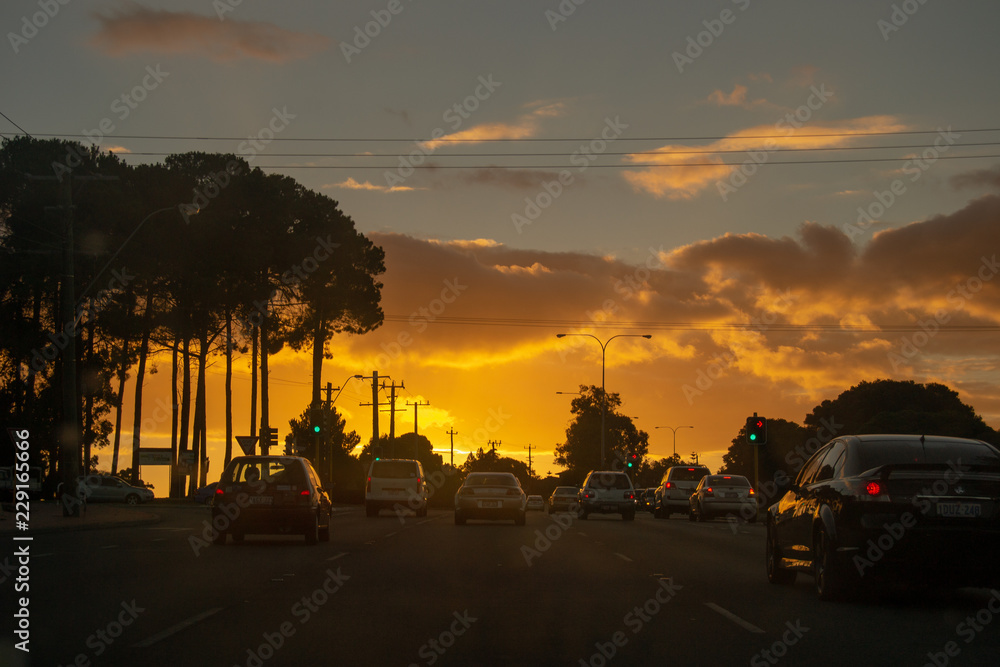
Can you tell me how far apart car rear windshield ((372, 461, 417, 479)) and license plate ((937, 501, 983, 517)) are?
28991 millimetres

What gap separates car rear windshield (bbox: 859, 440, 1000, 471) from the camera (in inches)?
432

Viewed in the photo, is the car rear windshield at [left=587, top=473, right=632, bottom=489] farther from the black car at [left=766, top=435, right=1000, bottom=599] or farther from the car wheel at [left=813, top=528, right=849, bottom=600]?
the black car at [left=766, top=435, right=1000, bottom=599]

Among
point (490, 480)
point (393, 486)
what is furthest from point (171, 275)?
point (490, 480)

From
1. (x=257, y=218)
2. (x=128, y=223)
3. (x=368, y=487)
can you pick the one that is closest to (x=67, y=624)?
(x=368, y=487)

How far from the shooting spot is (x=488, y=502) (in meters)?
29.5

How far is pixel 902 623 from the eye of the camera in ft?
32.5

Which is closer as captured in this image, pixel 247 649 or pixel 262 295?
pixel 247 649

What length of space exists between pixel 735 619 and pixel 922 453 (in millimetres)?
2860

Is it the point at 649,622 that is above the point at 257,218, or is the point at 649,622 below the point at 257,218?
below

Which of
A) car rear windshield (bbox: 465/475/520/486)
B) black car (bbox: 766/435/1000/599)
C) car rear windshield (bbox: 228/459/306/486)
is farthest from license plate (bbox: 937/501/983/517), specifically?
car rear windshield (bbox: 465/475/520/486)

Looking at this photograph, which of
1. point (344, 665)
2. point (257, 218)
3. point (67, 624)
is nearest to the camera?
point (344, 665)

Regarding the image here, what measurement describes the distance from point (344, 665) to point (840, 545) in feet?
18.4

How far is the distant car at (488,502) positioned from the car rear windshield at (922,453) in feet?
61.7

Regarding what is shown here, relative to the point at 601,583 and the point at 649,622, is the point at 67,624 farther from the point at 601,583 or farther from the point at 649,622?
the point at 601,583
